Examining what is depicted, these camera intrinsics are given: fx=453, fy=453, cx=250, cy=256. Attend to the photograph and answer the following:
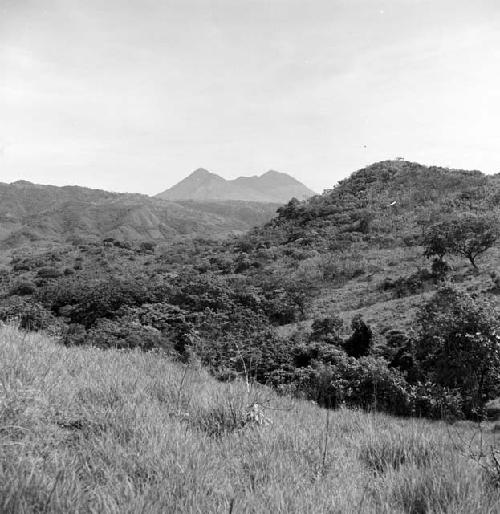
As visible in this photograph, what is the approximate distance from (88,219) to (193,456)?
137 m

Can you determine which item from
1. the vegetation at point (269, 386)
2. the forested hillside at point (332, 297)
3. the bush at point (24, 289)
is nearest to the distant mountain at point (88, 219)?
the forested hillside at point (332, 297)

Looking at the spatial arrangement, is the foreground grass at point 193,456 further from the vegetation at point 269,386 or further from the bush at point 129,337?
the bush at point 129,337

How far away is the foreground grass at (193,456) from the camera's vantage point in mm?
1966

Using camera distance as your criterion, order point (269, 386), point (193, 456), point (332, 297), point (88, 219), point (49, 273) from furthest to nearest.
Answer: point (88, 219) < point (49, 273) < point (332, 297) < point (269, 386) < point (193, 456)

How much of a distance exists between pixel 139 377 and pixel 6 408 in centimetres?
182

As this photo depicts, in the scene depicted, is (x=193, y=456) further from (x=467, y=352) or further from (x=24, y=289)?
(x=24, y=289)

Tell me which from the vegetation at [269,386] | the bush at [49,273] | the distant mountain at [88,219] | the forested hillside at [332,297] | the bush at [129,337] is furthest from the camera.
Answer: the distant mountain at [88,219]

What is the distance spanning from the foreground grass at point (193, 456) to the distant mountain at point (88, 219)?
296 ft

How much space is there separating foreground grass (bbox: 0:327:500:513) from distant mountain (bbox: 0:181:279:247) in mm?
90365

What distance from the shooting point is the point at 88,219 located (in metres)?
131

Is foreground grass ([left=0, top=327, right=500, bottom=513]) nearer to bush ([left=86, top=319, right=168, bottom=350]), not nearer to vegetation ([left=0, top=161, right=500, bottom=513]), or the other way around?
vegetation ([left=0, top=161, right=500, bottom=513])

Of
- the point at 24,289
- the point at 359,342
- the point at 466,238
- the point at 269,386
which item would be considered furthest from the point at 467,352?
the point at 24,289

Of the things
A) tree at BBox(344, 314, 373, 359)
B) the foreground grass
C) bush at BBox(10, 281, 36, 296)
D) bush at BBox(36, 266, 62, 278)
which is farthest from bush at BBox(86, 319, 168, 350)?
bush at BBox(36, 266, 62, 278)

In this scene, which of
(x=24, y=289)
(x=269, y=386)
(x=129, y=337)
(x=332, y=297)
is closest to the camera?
(x=269, y=386)
